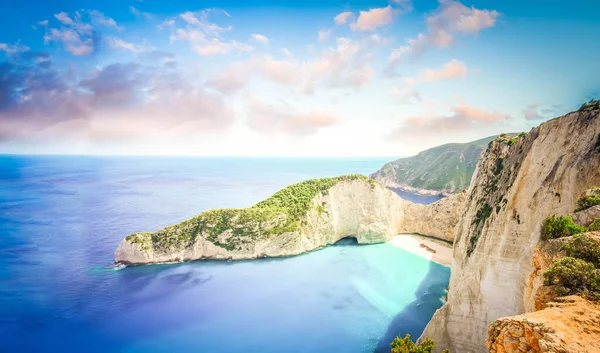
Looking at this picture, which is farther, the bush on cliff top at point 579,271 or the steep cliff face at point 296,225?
the steep cliff face at point 296,225

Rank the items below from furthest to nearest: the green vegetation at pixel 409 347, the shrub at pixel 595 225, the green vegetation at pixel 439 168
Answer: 1. the green vegetation at pixel 439 168
2. the green vegetation at pixel 409 347
3. the shrub at pixel 595 225

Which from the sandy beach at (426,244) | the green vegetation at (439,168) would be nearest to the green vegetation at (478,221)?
the sandy beach at (426,244)

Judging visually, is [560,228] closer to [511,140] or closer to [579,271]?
[579,271]

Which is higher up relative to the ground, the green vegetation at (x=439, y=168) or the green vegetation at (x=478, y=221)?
the green vegetation at (x=439, y=168)

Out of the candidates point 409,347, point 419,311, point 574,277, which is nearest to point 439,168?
point 419,311

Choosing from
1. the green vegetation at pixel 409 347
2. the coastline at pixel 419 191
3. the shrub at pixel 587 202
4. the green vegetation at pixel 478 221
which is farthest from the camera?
the coastline at pixel 419 191

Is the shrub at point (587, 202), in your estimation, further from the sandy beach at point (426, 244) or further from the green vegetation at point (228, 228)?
the green vegetation at point (228, 228)

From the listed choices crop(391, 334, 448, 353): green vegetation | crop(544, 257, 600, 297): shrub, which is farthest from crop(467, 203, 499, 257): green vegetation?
crop(544, 257, 600, 297): shrub

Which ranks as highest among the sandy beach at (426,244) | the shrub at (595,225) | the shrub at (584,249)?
the shrub at (595,225)
